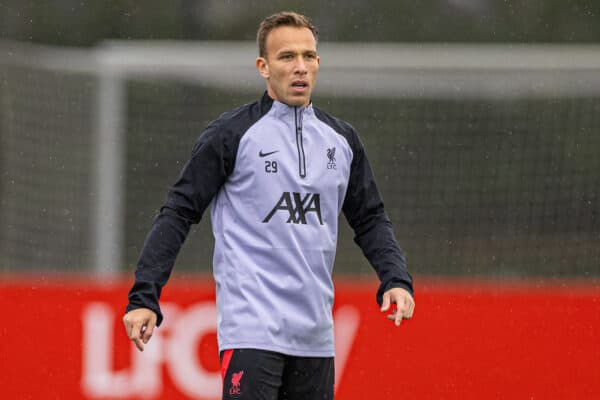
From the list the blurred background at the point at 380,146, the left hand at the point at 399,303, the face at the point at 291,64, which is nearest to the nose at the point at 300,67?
the face at the point at 291,64

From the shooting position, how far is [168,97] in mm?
11289

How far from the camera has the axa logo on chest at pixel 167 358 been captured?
7461 mm

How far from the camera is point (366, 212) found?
15.5 ft

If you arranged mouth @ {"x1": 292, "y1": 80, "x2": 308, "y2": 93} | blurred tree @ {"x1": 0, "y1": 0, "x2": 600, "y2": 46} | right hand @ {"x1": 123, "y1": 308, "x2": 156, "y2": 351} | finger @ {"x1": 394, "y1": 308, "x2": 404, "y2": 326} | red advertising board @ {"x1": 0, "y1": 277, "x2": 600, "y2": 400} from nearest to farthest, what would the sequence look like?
right hand @ {"x1": 123, "y1": 308, "x2": 156, "y2": 351}
finger @ {"x1": 394, "y1": 308, "x2": 404, "y2": 326}
mouth @ {"x1": 292, "y1": 80, "x2": 308, "y2": 93}
red advertising board @ {"x1": 0, "y1": 277, "x2": 600, "y2": 400}
blurred tree @ {"x1": 0, "y1": 0, "x2": 600, "y2": 46}

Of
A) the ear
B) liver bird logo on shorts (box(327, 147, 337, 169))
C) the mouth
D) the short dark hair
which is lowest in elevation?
liver bird logo on shorts (box(327, 147, 337, 169))

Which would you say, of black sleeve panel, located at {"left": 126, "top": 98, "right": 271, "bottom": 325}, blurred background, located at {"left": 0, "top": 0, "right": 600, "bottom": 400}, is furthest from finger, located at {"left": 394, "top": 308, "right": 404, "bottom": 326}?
blurred background, located at {"left": 0, "top": 0, "right": 600, "bottom": 400}

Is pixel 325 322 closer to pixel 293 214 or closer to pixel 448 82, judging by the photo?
pixel 293 214

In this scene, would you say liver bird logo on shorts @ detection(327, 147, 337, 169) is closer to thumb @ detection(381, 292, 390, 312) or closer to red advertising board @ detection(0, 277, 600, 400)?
thumb @ detection(381, 292, 390, 312)

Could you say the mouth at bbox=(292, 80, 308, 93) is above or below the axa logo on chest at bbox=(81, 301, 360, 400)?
above

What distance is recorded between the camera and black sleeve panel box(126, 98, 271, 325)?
4379 millimetres

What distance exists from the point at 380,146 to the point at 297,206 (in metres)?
6.99

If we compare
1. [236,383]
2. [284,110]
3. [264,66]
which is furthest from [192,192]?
[236,383]

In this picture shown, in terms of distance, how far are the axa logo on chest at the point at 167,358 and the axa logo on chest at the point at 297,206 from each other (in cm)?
310

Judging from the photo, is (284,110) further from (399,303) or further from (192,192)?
(399,303)
